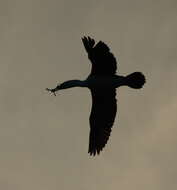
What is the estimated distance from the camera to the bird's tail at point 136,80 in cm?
2697

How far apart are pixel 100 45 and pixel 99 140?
149 inches

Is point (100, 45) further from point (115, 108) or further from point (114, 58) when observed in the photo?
point (115, 108)

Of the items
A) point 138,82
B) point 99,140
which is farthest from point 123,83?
point 99,140

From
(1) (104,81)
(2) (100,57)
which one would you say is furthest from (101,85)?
(2) (100,57)

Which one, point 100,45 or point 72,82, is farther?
point 72,82

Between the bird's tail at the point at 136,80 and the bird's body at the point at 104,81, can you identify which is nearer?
the bird's tail at the point at 136,80

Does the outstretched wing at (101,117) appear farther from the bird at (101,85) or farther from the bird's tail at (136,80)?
the bird's tail at (136,80)

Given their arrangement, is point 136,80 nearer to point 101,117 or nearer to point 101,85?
point 101,85

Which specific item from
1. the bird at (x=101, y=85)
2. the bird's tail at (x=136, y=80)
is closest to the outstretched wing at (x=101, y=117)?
→ the bird at (x=101, y=85)

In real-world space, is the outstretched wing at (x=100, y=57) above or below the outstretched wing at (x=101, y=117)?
above

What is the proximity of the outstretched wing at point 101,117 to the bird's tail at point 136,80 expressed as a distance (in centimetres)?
86

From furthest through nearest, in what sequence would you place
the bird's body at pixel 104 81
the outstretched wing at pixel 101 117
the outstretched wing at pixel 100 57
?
1. the outstretched wing at pixel 101 117
2. the bird's body at pixel 104 81
3. the outstretched wing at pixel 100 57

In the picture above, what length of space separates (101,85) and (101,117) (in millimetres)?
1370

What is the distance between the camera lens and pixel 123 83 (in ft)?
89.6
